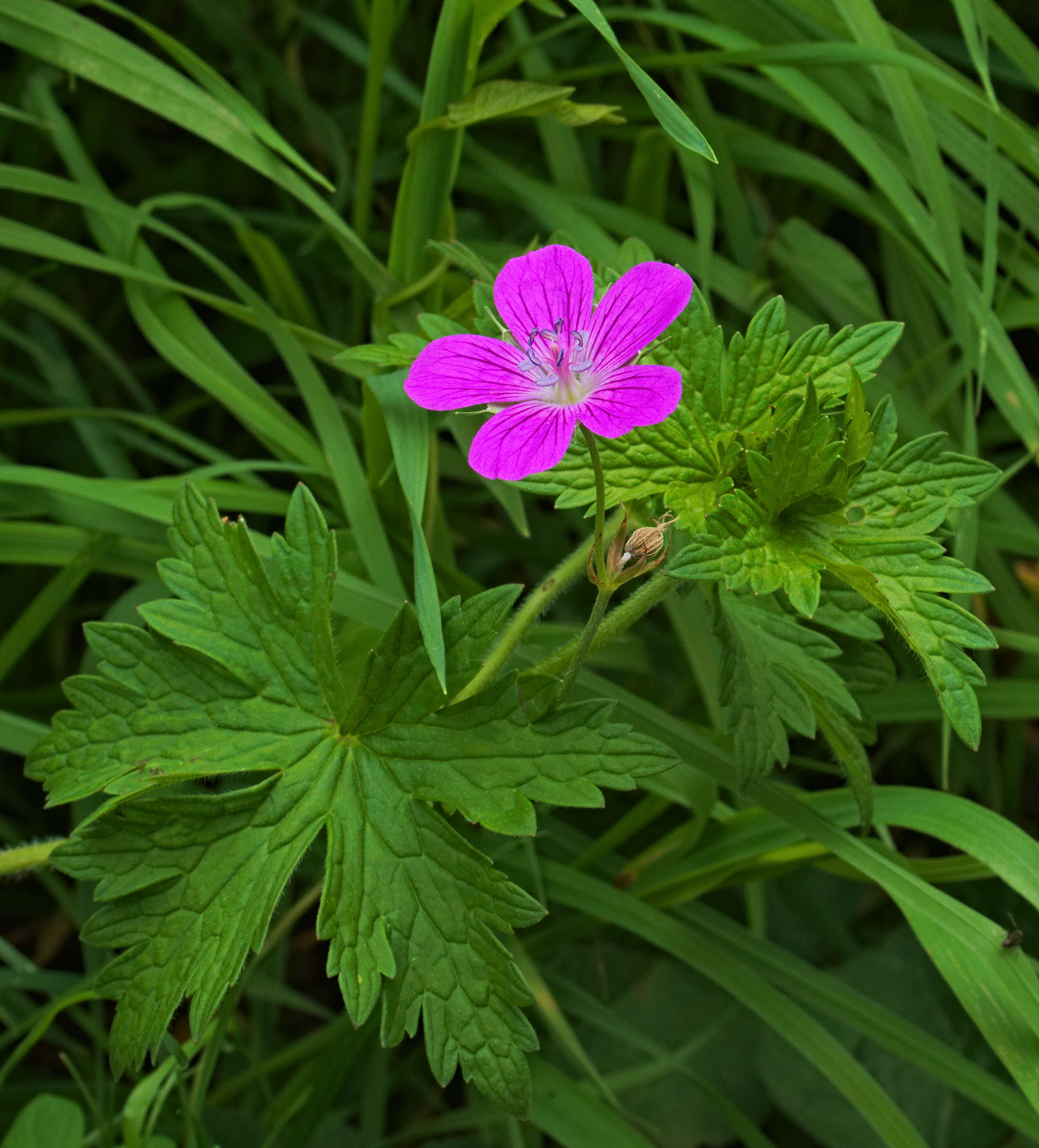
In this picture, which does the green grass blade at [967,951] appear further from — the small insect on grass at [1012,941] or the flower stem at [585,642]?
the flower stem at [585,642]

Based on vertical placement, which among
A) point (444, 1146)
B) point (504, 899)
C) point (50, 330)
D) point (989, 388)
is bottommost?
point (444, 1146)

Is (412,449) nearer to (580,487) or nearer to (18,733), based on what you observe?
(580,487)

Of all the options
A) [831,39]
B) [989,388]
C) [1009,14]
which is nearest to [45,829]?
[989,388]

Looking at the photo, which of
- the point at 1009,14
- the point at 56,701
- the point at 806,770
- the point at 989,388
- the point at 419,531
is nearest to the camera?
the point at 419,531

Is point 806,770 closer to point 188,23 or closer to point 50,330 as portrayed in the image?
point 50,330

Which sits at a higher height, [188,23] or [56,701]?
[188,23]

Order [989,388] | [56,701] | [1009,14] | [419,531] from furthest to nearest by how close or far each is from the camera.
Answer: [1009,14] < [56,701] < [989,388] < [419,531]

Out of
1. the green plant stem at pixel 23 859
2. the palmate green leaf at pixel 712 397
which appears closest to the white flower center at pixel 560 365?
the palmate green leaf at pixel 712 397

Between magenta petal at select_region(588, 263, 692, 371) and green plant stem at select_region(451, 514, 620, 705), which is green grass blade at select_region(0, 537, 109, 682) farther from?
magenta petal at select_region(588, 263, 692, 371)
